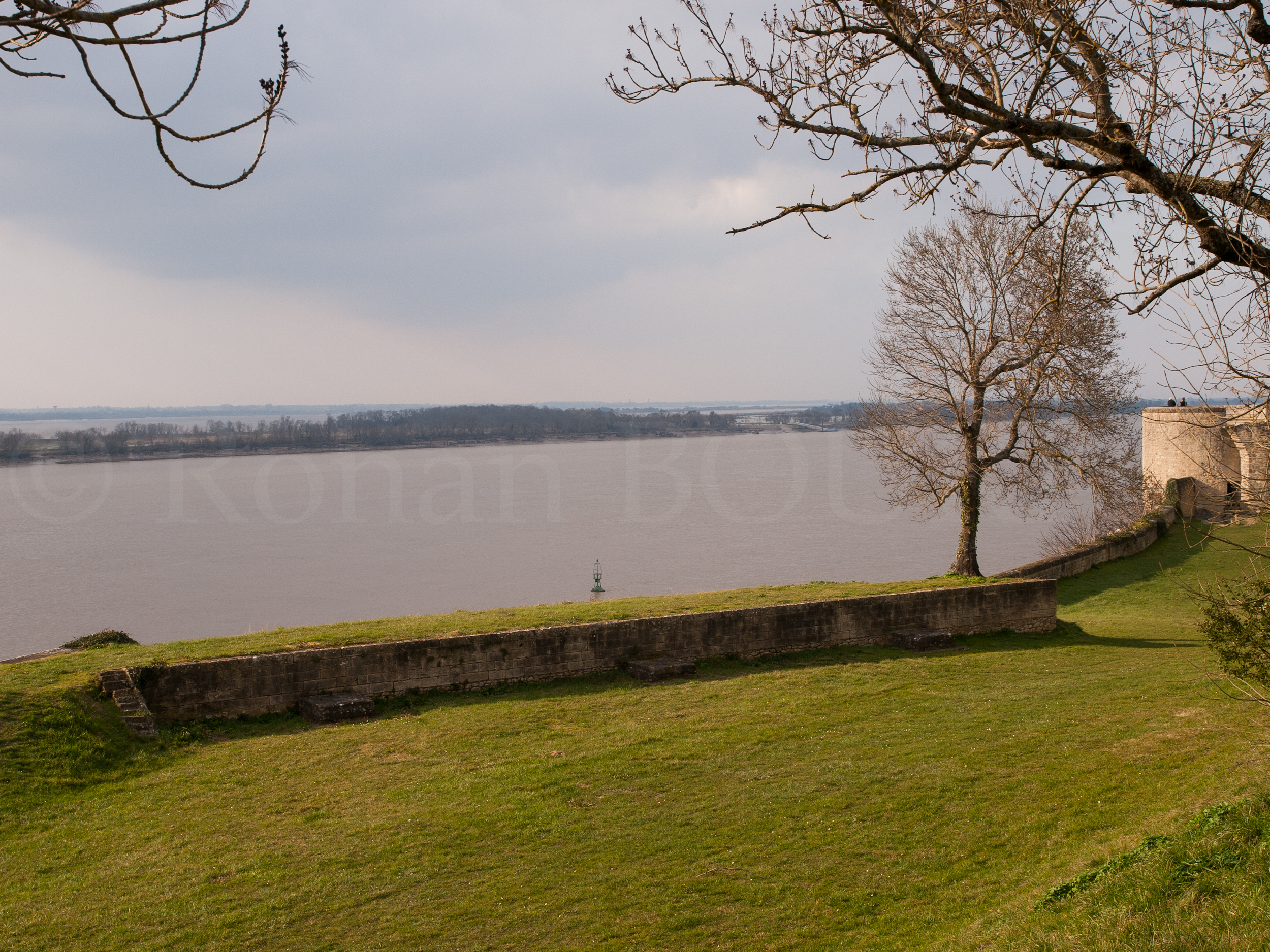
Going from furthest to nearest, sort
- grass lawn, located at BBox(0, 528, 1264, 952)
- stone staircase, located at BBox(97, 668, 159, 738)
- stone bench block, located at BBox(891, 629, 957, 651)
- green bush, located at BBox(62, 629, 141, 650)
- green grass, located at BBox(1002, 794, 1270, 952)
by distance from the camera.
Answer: stone bench block, located at BBox(891, 629, 957, 651), green bush, located at BBox(62, 629, 141, 650), stone staircase, located at BBox(97, 668, 159, 738), grass lawn, located at BBox(0, 528, 1264, 952), green grass, located at BBox(1002, 794, 1270, 952)

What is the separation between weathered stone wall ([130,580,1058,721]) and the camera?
10.6m

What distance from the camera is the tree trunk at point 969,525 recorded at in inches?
854

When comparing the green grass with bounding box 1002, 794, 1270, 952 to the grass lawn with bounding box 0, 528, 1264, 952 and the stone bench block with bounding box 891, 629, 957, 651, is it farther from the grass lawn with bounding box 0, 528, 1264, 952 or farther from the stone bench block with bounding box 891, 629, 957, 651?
the stone bench block with bounding box 891, 629, 957, 651

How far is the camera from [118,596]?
39562mm

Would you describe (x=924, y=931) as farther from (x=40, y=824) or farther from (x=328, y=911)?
(x=40, y=824)

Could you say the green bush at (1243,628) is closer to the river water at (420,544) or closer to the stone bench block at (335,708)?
the stone bench block at (335,708)

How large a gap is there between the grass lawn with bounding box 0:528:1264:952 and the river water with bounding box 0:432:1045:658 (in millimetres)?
22859

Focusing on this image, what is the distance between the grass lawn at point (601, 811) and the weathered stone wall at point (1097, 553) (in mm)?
11376

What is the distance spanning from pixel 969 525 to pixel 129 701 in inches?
732

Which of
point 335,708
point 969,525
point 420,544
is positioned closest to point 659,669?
point 335,708

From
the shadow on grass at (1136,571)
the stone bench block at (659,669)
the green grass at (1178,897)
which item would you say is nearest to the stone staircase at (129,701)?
the stone bench block at (659,669)

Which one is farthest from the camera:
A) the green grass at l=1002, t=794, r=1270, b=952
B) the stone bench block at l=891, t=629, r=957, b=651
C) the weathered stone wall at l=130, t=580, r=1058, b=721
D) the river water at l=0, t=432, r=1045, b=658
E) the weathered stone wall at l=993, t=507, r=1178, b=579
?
the river water at l=0, t=432, r=1045, b=658

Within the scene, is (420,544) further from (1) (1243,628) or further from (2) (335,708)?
(1) (1243,628)

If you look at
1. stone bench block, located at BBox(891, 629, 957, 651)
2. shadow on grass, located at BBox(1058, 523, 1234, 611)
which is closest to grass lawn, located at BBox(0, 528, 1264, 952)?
stone bench block, located at BBox(891, 629, 957, 651)
